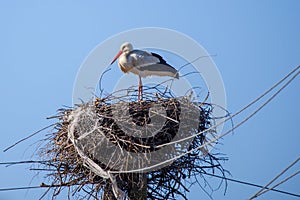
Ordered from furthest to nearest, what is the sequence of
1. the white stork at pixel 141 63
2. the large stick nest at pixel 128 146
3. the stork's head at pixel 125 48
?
1. the stork's head at pixel 125 48
2. the white stork at pixel 141 63
3. the large stick nest at pixel 128 146

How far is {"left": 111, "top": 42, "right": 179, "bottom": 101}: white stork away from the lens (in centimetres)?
689

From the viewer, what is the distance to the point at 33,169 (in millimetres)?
5375

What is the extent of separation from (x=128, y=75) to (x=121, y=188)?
88.7 inches

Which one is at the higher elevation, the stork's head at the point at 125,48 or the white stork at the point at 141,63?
the stork's head at the point at 125,48

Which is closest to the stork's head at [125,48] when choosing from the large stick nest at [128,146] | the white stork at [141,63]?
the white stork at [141,63]

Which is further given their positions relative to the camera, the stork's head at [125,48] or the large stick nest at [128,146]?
the stork's head at [125,48]

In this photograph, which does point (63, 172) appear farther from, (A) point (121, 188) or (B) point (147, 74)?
(B) point (147, 74)

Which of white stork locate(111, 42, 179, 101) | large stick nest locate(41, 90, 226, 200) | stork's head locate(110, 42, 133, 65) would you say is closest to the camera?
large stick nest locate(41, 90, 226, 200)

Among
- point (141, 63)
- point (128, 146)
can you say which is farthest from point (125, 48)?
point (128, 146)

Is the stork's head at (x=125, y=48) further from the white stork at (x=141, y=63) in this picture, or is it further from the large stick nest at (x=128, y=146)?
the large stick nest at (x=128, y=146)

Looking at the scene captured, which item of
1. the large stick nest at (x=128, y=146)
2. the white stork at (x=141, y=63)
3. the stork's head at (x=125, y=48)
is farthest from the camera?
the stork's head at (x=125, y=48)

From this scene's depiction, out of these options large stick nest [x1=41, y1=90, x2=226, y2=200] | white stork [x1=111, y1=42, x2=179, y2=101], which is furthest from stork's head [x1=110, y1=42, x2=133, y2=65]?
large stick nest [x1=41, y1=90, x2=226, y2=200]

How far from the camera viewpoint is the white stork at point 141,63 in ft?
22.6

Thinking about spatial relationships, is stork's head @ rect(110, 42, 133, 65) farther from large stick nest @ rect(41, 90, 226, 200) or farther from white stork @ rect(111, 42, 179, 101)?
large stick nest @ rect(41, 90, 226, 200)
